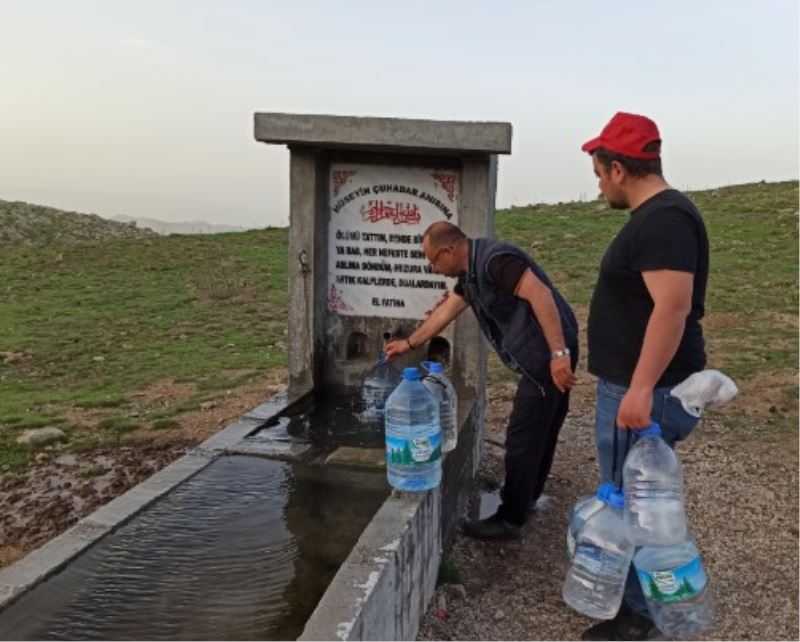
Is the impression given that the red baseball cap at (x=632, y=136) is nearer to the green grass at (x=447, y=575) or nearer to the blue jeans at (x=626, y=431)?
the blue jeans at (x=626, y=431)

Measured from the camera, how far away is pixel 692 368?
142 inches

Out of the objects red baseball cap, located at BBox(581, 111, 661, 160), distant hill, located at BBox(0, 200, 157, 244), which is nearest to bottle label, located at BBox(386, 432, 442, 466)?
red baseball cap, located at BBox(581, 111, 661, 160)

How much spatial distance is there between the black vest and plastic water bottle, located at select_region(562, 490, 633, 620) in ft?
3.83

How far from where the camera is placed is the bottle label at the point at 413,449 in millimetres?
3986

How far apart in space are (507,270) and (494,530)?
1718mm

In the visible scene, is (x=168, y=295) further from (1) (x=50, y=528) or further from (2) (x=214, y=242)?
(1) (x=50, y=528)

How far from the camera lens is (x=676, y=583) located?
11.4 ft

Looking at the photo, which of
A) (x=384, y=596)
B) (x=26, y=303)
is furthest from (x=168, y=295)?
(x=384, y=596)

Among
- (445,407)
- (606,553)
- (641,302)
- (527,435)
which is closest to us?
(641,302)

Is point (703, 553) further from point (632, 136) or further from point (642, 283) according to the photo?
point (632, 136)

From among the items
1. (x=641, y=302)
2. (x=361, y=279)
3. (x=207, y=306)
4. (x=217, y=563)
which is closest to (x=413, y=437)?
(x=217, y=563)

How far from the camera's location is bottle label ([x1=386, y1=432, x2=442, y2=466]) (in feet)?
13.1

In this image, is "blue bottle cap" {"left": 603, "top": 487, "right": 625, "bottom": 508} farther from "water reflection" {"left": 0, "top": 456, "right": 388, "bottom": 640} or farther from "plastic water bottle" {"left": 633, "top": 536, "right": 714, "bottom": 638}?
"water reflection" {"left": 0, "top": 456, "right": 388, "bottom": 640}

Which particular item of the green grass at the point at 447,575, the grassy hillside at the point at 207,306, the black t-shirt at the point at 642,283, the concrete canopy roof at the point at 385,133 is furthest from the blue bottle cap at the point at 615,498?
the grassy hillside at the point at 207,306
